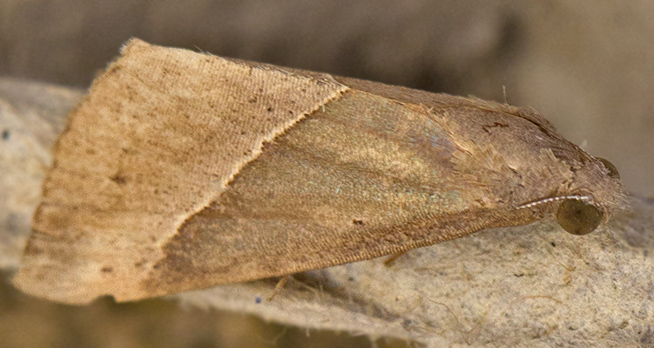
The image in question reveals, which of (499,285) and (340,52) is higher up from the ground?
(340,52)

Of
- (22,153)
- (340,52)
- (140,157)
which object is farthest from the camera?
(340,52)

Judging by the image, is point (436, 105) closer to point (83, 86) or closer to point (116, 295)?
point (116, 295)

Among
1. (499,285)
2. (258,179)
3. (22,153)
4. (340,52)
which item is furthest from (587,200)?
(22,153)

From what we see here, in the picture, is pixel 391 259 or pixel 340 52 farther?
pixel 340 52

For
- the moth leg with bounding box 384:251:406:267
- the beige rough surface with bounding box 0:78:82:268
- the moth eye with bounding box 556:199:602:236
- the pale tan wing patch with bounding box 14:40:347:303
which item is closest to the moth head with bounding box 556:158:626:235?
the moth eye with bounding box 556:199:602:236

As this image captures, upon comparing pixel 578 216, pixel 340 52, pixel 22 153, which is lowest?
pixel 22 153

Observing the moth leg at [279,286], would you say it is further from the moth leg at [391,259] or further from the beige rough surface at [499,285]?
the moth leg at [391,259]

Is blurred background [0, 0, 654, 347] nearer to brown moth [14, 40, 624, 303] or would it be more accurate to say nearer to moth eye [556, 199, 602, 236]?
brown moth [14, 40, 624, 303]

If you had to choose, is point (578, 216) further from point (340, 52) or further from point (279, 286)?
point (340, 52)

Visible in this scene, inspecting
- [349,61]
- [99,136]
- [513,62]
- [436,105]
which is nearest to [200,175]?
[99,136]

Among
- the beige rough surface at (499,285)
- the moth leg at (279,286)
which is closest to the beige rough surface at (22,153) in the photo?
the beige rough surface at (499,285)
